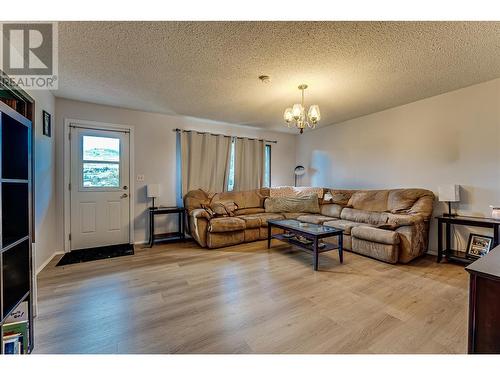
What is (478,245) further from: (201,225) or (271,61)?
(201,225)

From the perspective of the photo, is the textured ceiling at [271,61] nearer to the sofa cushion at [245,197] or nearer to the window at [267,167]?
the sofa cushion at [245,197]

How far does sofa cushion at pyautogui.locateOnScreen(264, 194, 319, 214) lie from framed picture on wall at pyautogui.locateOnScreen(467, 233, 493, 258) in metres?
2.27

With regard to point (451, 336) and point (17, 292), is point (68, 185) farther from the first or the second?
point (451, 336)

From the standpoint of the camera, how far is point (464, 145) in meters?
3.04

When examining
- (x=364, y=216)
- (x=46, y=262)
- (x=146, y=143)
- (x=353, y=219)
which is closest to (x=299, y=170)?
(x=353, y=219)

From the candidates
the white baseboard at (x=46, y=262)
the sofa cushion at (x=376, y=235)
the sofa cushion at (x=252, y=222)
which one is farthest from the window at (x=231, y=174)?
the white baseboard at (x=46, y=262)

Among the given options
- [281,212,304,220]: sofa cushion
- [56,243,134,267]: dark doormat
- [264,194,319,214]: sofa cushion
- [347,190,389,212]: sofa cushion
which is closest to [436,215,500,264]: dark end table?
[347,190,389,212]: sofa cushion

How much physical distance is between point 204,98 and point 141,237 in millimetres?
2679

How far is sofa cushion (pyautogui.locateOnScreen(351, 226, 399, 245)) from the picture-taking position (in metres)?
2.86

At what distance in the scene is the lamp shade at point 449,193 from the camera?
2.93 metres

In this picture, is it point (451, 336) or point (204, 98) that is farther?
point (204, 98)

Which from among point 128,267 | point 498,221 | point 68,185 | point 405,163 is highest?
point 405,163

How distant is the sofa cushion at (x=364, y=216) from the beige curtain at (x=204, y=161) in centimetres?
246
